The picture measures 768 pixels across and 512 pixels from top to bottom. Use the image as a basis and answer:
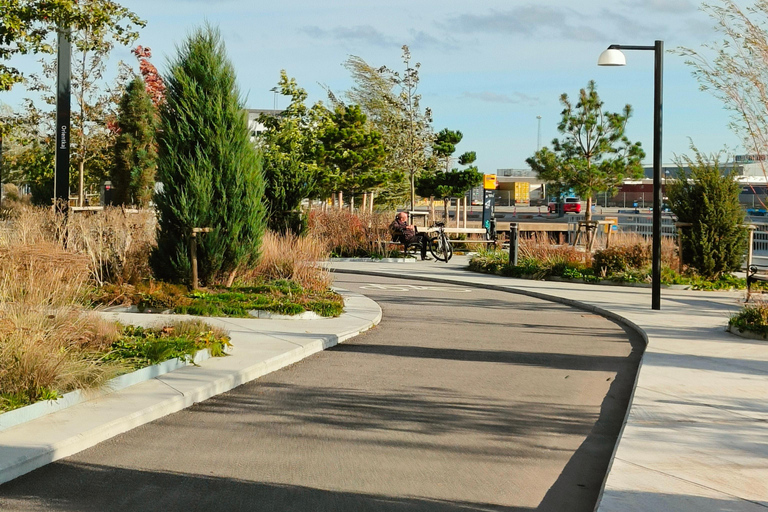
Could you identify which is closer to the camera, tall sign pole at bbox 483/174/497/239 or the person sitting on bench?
the person sitting on bench

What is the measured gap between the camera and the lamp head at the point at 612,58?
15.0m

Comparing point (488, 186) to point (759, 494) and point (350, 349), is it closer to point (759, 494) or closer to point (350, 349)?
point (350, 349)

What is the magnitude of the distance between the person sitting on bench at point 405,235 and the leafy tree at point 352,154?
8.60 m

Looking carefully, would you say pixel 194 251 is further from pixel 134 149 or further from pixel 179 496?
pixel 134 149

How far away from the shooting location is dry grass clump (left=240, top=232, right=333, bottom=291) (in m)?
16.1

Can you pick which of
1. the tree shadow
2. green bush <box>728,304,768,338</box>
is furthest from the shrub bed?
the tree shadow

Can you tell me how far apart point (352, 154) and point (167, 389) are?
93.1ft

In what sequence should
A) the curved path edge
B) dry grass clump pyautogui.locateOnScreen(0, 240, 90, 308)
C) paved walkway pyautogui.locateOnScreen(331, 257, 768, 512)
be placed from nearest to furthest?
paved walkway pyautogui.locateOnScreen(331, 257, 768, 512)
the curved path edge
dry grass clump pyautogui.locateOnScreen(0, 240, 90, 308)

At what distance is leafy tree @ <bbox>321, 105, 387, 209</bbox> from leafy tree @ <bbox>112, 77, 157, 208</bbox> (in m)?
7.51

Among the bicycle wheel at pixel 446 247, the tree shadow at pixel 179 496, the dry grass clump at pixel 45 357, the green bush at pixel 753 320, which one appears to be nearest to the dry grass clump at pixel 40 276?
the dry grass clump at pixel 45 357

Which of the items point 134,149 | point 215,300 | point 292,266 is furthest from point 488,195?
point 215,300

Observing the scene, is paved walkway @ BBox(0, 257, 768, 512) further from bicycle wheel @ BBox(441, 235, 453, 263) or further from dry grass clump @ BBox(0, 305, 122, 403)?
bicycle wheel @ BBox(441, 235, 453, 263)

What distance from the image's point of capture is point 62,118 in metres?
16.2

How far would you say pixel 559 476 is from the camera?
599 cm
